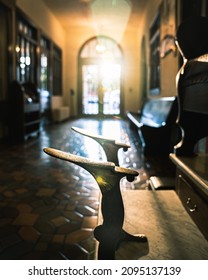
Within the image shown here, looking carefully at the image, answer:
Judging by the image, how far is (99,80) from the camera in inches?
502

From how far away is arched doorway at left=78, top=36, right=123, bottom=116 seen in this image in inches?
483

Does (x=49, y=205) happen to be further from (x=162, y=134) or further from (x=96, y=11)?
(x=96, y=11)

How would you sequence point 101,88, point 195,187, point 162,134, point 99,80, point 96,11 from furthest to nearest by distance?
point 99,80
point 101,88
point 96,11
point 162,134
point 195,187

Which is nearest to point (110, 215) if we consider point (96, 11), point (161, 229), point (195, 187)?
point (161, 229)

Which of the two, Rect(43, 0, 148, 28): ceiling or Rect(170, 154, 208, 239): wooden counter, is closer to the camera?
Rect(170, 154, 208, 239): wooden counter

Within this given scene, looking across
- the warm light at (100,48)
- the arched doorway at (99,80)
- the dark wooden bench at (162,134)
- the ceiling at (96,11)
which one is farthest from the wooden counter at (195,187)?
the warm light at (100,48)

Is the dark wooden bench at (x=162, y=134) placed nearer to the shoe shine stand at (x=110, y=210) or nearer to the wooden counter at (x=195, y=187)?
A: the wooden counter at (x=195, y=187)

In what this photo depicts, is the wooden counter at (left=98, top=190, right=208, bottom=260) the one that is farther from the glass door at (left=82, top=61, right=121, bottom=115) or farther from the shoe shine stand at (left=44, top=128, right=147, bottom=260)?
the glass door at (left=82, top=61, right=121, bottom=115)

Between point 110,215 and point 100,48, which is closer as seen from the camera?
point 110,215

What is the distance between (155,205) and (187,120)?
0.53 meters

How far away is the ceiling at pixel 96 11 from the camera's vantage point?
28.3ft

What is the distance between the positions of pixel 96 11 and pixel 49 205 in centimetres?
840

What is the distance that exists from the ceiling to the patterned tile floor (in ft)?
19.9

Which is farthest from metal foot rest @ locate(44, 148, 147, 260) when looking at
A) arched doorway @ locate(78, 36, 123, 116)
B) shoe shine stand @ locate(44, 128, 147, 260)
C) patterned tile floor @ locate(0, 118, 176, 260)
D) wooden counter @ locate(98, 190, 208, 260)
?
arched doorway @ locate(78, 36, 123, 116)
